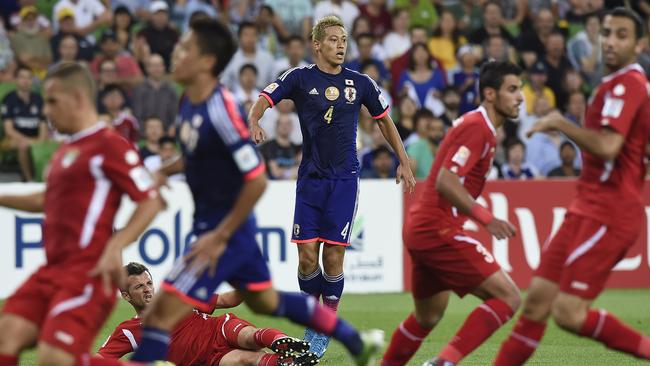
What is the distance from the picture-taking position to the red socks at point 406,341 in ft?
25.0

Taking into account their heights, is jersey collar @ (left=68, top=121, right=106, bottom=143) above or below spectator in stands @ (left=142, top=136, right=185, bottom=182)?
above

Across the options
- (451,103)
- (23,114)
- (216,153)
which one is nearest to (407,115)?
(451,103)

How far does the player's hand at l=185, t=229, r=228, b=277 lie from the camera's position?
247 inches

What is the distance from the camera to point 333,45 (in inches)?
385

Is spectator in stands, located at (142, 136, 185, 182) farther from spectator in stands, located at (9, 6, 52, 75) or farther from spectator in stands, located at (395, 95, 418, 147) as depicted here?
spectator in stands, located at (395, 95, 418, 147)

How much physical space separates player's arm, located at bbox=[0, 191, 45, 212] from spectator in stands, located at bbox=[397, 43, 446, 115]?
1192 centimetres

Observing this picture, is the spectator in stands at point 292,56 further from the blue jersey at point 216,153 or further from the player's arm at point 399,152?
the blue jersey at point 216,153

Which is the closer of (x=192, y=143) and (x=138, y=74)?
(x=192, y=143)

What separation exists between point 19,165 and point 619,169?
34.3 ft

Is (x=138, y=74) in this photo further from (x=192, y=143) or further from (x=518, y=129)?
(x=192, y=143)

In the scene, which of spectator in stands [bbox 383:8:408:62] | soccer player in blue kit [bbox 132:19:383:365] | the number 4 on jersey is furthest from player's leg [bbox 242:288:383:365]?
spectator in stands [bbox 383:8:408:62]

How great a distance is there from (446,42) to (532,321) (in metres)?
13.3

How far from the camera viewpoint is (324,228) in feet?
32.1

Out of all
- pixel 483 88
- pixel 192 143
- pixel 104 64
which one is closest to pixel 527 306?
pixel 483 88
